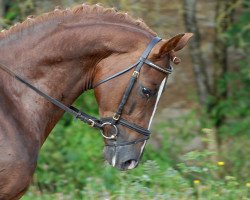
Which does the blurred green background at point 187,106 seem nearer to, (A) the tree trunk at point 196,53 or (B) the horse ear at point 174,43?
(A) the tree trunk at point 196,53

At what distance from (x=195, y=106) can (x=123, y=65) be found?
16.5ft

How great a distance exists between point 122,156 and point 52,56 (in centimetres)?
74

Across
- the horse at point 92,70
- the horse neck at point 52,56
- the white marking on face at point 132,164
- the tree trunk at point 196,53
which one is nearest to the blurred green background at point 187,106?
the tree trunk at point 196,53

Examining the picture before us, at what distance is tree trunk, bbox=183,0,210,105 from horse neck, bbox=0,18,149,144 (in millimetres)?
4319

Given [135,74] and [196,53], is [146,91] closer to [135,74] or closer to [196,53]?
[135,74]

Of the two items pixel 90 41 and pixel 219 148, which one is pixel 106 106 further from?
pixel 219 148

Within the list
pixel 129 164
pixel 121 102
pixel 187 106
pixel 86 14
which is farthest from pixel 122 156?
pixel 187 106

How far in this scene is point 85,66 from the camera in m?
4.41

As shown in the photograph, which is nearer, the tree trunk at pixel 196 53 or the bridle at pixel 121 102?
the bridle at pixel 121 102

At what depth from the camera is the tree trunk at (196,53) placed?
860 centimetres

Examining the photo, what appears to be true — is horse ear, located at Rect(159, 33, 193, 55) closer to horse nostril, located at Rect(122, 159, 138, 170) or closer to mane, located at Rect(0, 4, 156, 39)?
mane, located at Rect(0, 4, 156, 39)

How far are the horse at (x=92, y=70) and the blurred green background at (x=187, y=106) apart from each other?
3041 mm

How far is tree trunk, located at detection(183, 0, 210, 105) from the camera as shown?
8602mm

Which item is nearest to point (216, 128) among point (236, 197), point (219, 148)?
point (219, 148)
